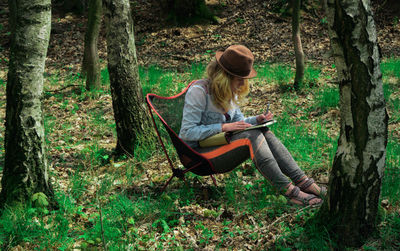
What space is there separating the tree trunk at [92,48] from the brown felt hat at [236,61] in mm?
4366

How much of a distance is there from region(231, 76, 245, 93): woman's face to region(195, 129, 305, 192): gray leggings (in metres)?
0.45

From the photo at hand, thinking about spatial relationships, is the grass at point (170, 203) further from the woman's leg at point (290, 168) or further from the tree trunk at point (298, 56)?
the tree trunk at point (298, 56)

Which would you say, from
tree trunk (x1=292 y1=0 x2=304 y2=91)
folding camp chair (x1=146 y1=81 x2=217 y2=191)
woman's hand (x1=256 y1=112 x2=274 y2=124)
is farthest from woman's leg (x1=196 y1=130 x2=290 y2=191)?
tree trunk (x1=292 y1=0 x2=304 y2=91)

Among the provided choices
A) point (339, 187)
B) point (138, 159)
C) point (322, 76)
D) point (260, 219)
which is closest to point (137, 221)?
point (260, 219)

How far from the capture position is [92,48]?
7367mm

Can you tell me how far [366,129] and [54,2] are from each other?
48.5 ft

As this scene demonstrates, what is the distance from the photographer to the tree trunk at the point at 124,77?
4.35 m

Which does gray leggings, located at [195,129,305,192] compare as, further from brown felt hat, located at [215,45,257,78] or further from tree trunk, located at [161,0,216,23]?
tree trunk, located at [161,0,216,23]

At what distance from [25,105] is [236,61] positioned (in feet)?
5.87

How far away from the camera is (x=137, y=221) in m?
3.10

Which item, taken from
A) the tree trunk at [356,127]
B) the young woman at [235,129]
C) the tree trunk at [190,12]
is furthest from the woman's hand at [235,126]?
the tree trunk at [190,12]

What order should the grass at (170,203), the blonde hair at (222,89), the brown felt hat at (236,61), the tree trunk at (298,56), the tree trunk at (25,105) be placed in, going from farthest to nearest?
the tree trunk at (298,56)
the blonde hair at (222,89)
the brown felt hat at (236,61)
the tree trunk at (25,105)
the grass at (170,203)

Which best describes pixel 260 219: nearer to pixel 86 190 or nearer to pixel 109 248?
pixel 109 248

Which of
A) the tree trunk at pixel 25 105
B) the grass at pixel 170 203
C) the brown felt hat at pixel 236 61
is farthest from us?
the brown felt hat at pixel 236 61
